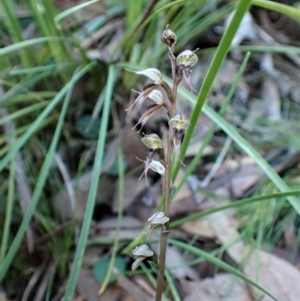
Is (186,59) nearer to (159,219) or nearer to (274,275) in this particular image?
(159,219)

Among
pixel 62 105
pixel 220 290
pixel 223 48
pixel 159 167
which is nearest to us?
pixel 223 48

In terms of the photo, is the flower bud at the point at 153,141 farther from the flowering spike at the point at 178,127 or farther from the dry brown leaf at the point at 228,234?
the dry brown leaf at the point at 228,234

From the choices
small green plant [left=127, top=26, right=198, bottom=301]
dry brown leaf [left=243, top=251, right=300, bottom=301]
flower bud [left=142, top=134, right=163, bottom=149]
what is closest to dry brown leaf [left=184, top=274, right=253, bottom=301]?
dry brown leaf [left=243, top=251, right=300, bottom=301]

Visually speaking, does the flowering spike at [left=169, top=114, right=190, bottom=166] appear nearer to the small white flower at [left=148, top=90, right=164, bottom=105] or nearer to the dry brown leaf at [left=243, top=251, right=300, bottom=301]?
the small white flower at [left=148, top=90, right=164, bottom=105]

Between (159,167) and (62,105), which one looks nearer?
(159,167)

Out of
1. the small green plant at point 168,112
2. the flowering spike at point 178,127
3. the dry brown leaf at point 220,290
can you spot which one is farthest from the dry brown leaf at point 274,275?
the flowering spike at point 178,127

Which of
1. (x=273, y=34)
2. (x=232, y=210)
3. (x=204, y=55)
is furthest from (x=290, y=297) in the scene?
(x=273, y=34)

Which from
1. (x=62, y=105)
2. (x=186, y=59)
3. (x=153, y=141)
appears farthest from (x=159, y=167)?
(x=62, y=105)


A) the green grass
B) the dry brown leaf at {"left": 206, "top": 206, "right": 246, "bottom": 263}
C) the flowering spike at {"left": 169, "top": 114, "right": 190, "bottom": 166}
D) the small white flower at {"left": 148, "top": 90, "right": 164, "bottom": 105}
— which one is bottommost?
the dry brown leaf at {"left": 206, "top": 206, "right": 246, "bottom": 263}
